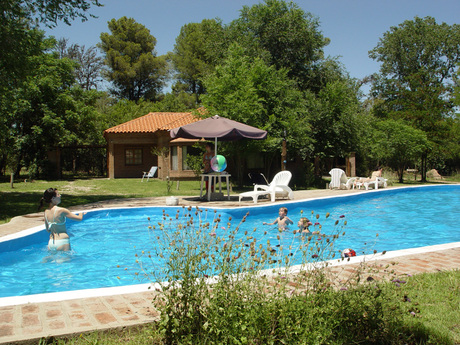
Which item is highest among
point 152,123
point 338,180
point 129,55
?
point 129,55

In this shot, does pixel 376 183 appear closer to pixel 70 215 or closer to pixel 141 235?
pixel 141 235

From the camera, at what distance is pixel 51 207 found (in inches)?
252

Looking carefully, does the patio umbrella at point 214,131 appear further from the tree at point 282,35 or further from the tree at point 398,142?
the tree at point 398,142

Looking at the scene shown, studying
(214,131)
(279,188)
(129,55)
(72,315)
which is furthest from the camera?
(129,55)

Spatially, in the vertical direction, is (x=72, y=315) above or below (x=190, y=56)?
below

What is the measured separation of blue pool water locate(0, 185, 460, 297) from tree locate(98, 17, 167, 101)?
32.1 m

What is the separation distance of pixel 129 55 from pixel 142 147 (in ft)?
61.6

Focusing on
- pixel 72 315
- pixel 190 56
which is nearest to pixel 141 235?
pixel 72 315

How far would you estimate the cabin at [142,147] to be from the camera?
24016mm

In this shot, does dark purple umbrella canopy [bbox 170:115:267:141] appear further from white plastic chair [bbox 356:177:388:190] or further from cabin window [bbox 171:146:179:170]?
cabin window [bbox 171:146:179:170]

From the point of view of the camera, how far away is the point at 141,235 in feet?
29.2

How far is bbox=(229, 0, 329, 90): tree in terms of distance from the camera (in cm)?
2172

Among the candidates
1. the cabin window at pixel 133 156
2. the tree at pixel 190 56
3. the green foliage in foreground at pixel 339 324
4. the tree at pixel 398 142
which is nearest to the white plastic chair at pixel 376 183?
the tree at pixel 398 142

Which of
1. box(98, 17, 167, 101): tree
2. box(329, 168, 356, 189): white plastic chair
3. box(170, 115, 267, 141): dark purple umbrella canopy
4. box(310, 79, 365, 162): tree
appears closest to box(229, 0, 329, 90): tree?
box(310, 79, 365, 162): tree
